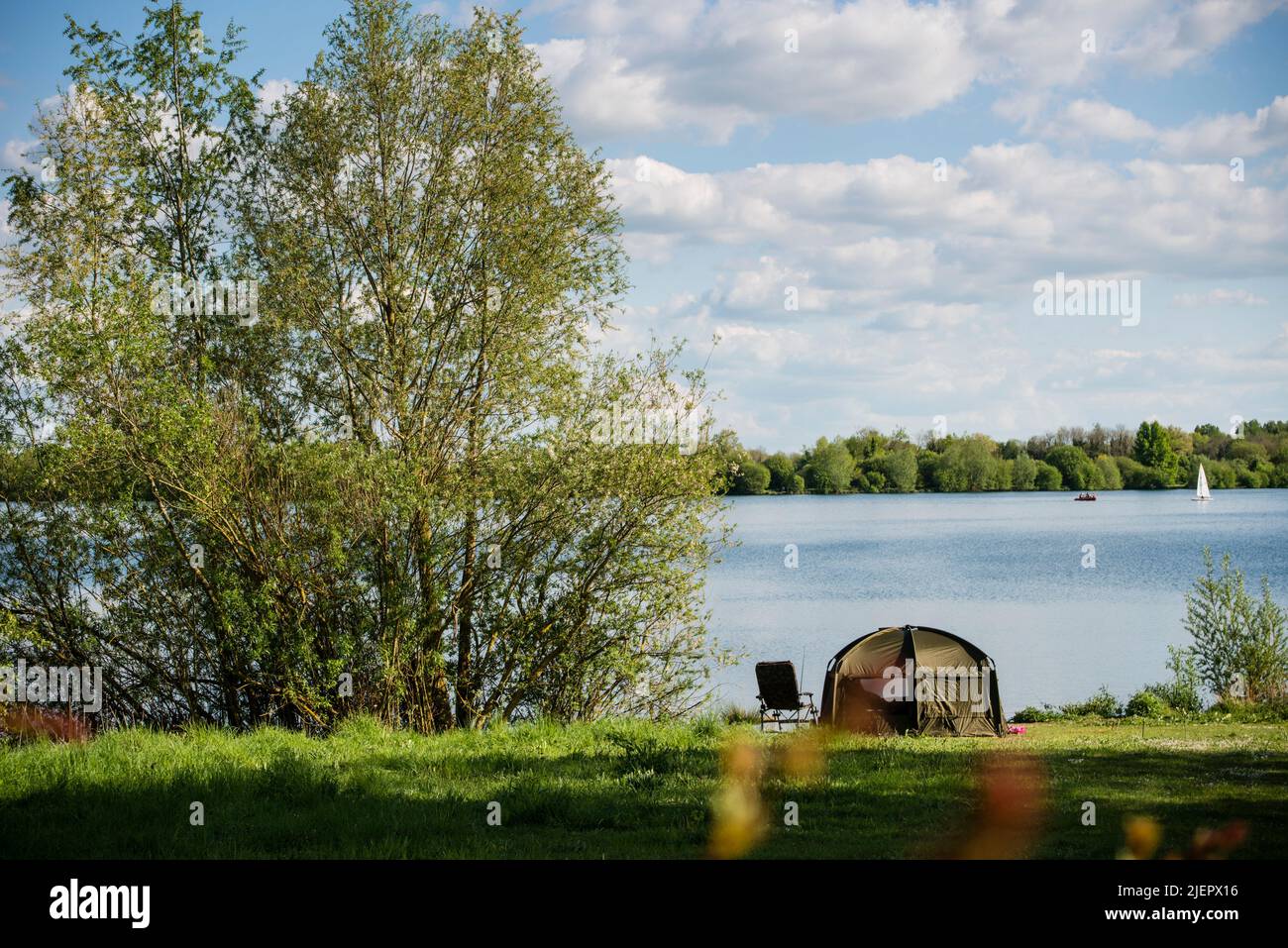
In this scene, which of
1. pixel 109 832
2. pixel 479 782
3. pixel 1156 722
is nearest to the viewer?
pixel 109 832

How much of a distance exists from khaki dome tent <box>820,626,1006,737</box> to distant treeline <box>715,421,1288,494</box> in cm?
8707

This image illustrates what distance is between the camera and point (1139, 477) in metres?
132

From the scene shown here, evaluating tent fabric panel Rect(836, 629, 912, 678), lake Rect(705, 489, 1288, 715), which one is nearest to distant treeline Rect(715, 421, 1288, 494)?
lake Rect(705, 489, 1288, 715)

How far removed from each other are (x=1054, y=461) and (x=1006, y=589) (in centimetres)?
9702

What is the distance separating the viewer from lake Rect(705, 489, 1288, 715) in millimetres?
25909

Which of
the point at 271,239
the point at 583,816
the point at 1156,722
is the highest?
the point at 271,239

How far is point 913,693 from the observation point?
15.9 meters

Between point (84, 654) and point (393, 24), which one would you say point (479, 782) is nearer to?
point (84, 654)

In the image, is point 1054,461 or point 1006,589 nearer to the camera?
point 1006,589

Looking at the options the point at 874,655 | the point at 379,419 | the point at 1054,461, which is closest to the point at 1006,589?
the point at 874,655

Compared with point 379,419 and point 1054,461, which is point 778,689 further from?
point 1054,461

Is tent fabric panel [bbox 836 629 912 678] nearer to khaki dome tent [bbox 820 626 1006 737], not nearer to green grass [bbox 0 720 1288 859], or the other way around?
khaki dome tent [bbox 820 626 1006 737]

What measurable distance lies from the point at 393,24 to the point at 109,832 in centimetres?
1215
